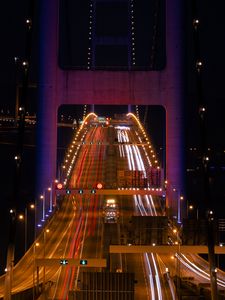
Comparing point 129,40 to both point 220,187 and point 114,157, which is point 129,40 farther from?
point 220,187

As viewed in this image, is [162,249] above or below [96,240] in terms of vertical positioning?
above

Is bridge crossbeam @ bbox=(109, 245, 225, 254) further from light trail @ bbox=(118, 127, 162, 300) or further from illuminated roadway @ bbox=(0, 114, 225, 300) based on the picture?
light trail @ bbox=(118, 127, 162, 300)

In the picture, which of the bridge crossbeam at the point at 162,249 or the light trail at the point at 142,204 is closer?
the light trail at the point at 142,204

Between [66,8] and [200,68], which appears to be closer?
[200,68]

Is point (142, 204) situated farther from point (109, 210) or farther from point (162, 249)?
point (162, 249)

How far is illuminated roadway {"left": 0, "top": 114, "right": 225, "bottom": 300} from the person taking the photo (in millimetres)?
26109

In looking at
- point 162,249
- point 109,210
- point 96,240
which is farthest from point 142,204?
point 162,249

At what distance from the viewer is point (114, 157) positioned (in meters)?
55.5

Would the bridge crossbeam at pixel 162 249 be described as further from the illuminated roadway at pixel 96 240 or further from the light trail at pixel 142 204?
the light trail at pixel 142 204

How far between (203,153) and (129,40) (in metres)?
35.0

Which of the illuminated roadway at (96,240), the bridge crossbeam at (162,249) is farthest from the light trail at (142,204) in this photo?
the bridge crossbeam at (162,249)

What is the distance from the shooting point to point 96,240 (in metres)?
31.5

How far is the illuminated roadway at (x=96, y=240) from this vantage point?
85.7 feet

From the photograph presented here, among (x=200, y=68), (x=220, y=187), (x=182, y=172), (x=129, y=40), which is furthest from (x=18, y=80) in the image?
(x=200, y=68)
